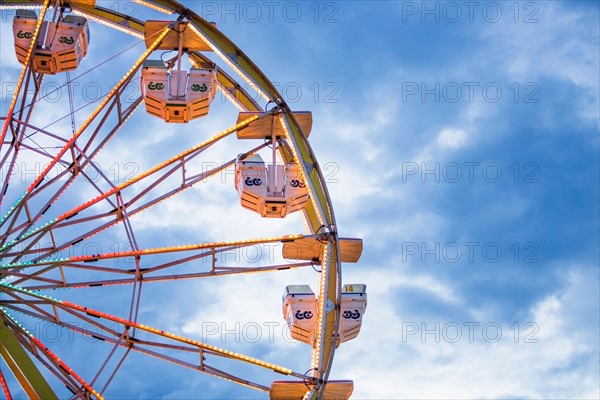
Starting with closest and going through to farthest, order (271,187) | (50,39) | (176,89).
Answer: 1. (271,187)
2. (176,89)
3. (50,39)

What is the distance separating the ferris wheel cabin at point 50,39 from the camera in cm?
2223

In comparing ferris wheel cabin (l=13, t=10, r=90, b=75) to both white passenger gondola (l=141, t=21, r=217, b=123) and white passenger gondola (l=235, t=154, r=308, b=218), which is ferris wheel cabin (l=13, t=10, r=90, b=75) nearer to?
white passenger gondola (l=141, t=21, r=217, b=123)

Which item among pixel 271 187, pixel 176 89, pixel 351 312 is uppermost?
pixel 176 89

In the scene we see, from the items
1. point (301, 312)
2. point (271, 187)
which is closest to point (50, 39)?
point (271, 187)

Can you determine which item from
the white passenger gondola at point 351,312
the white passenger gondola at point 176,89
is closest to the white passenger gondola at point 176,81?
the white passenger gondola at point 176,89

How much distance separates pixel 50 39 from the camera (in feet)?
73.2

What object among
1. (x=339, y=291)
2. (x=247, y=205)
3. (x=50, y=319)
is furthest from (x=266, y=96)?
(x=50, y=319)

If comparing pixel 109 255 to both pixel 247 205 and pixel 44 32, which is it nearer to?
pixel 247 205

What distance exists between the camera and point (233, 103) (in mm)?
23062

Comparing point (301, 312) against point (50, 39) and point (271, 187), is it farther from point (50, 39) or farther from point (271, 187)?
point (50, 39)

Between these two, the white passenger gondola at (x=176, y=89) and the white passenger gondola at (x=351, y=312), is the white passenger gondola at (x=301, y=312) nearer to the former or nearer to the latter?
the white passenger gondola at (x=351, y=312)

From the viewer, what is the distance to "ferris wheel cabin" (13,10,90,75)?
2223 cm

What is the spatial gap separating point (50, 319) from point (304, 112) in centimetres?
620

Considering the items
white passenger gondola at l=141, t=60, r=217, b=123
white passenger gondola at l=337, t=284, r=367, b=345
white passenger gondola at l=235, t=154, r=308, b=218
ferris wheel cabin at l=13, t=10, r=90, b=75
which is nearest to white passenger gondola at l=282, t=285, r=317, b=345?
white passenger gondola at l=337, t=284, r=367, b=345
